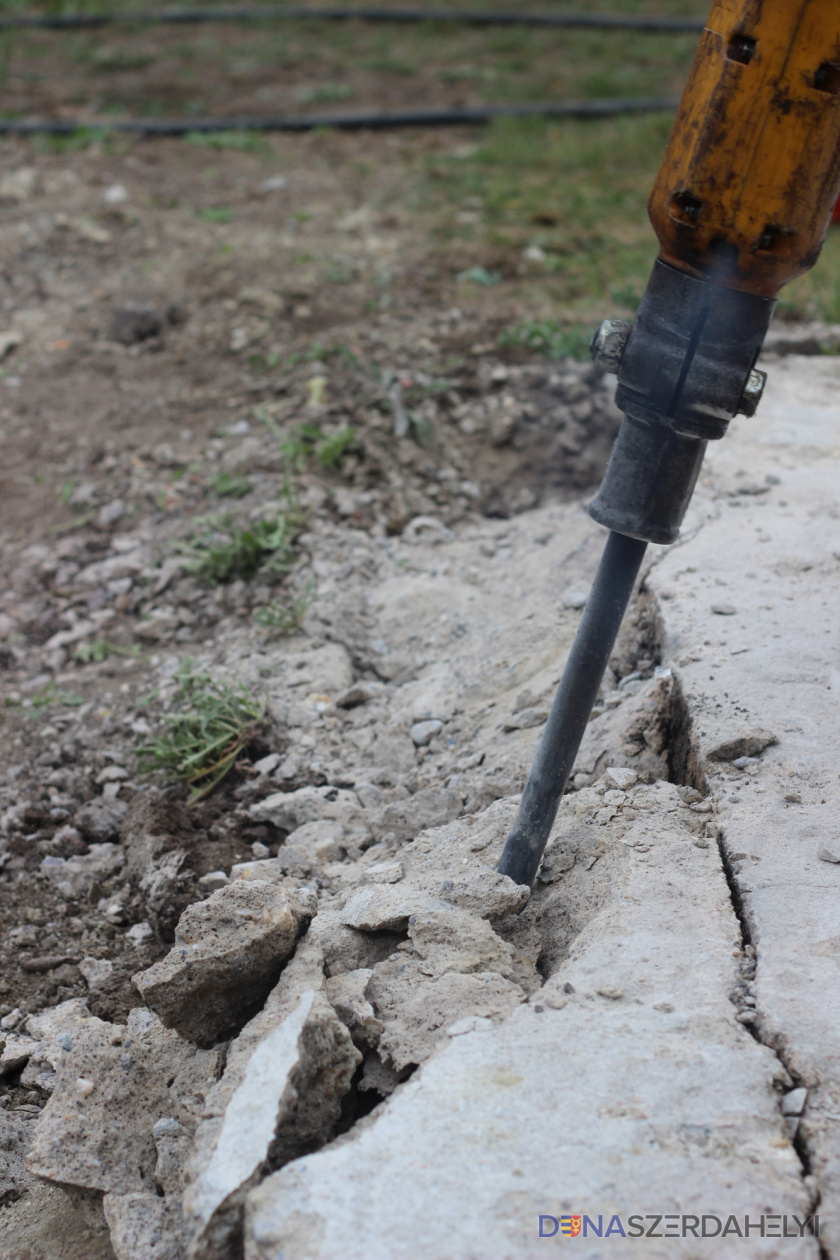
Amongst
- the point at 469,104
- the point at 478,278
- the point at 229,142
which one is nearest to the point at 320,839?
the point at 478,278

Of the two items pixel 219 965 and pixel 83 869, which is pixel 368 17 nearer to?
pixel 83 869

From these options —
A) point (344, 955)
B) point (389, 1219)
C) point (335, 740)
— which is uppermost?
point (389, 1219)

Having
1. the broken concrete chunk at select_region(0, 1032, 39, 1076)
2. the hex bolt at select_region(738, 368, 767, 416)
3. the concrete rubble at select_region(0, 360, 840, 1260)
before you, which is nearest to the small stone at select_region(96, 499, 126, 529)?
the concrete rubble at select_region(0, 360, 840, 1260)

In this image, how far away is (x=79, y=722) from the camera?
2570 millimetres

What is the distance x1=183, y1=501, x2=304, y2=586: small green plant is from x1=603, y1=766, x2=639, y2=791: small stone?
4.41 ft

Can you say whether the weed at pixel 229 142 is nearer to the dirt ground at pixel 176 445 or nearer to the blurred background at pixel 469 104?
the blurred background at pixel 469 104

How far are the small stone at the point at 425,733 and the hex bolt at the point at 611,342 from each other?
46.3 inches

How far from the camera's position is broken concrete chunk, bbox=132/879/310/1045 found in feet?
4.77

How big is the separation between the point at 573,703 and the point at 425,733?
824 millimetres

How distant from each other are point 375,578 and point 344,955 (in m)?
1.44

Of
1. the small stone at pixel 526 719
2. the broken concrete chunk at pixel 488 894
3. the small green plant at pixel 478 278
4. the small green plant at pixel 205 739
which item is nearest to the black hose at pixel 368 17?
the small green plant at pixel 478 278

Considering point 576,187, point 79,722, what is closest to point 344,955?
point 79,722

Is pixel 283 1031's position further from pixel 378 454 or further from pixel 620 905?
pixel 378 454

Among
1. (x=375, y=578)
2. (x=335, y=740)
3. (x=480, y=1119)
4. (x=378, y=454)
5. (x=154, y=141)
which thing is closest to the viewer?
(x=480, y=1119)
